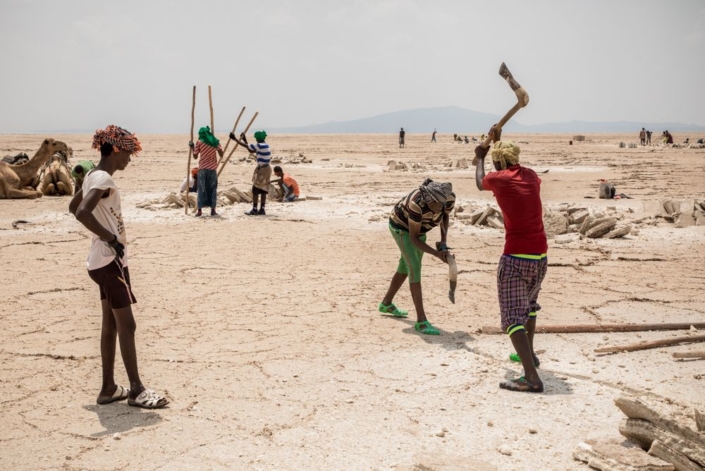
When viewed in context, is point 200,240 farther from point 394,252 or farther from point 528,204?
point 528,204

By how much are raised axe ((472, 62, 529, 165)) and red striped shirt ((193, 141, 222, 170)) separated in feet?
26.0

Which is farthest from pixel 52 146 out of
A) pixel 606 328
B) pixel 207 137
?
pixel 606 328

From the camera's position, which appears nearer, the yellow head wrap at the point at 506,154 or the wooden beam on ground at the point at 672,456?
the wooden beam on ground at the point at 672,456

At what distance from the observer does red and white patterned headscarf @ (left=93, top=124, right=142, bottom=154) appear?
4.55 metres

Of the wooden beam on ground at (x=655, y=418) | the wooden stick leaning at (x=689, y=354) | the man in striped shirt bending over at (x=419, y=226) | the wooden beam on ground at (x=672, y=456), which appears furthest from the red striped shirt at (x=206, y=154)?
the wooden beam on ground at (x=672, y=456)

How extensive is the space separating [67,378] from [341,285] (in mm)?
3630

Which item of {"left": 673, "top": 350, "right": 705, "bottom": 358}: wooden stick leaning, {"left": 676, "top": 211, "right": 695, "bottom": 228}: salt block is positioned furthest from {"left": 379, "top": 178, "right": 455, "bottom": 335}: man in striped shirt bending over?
{"left": 676, "top": 211, "right": 695, "bottom": 228}: salt block

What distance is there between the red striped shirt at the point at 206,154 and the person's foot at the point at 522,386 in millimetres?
9122

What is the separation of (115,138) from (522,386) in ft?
10.3

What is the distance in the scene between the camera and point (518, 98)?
18.8 feet

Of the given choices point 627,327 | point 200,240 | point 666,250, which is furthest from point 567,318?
point 200,240

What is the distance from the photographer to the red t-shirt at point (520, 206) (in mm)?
4914

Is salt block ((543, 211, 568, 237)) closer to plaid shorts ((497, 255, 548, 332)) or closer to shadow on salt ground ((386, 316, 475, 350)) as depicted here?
shadow on salt ground ((386, 316, 475, 350))

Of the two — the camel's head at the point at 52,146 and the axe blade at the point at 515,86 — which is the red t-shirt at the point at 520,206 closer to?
the axe blade at the point at 515,86
